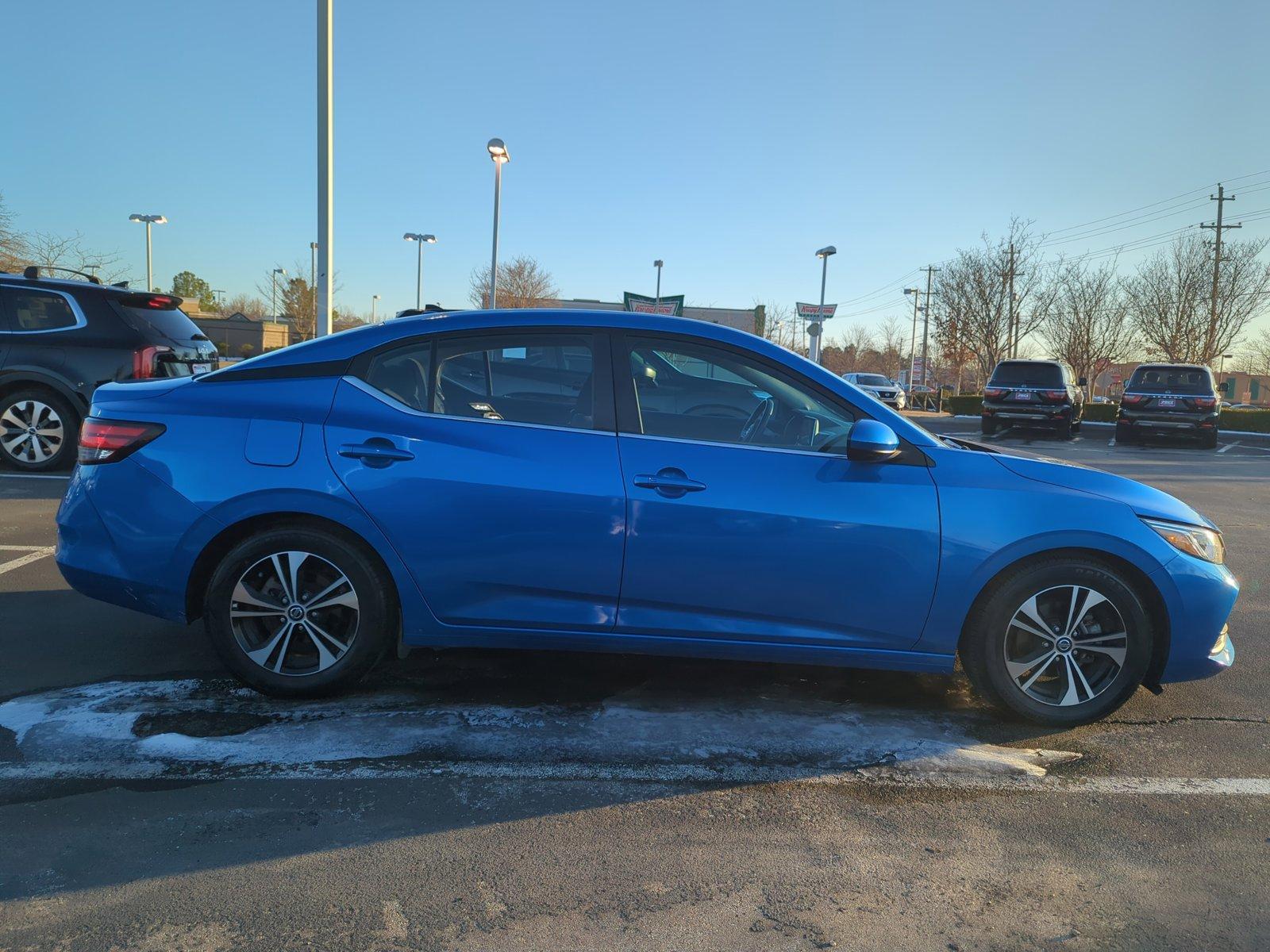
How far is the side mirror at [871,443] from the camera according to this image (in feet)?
11.4

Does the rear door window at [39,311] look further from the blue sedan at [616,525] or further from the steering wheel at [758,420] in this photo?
the steering wheel at [758,420]

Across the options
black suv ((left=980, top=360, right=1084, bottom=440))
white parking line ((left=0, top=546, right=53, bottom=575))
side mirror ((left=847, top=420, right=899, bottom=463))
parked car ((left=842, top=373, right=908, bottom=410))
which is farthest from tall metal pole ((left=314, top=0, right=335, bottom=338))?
parked car ((left=842, top=373, right=908, bottom=410))

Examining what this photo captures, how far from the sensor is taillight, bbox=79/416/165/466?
3.69 m

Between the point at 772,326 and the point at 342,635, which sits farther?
the point at 772,326

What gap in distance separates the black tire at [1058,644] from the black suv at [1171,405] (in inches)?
743

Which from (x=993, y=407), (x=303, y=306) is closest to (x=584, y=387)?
(x=993, y=407)

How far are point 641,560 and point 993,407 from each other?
1950 centimetres

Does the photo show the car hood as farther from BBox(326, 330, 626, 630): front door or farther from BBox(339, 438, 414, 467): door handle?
BBox(339, 438, 414, 467): door handle

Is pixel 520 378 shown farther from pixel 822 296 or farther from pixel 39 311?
pixel 822 296

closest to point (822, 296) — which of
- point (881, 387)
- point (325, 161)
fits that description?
point (881, 387)

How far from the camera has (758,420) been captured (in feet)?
12.2

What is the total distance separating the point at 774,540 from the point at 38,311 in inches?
341

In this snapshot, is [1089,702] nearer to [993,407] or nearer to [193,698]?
[193,698]

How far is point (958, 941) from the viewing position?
2.33 metres
